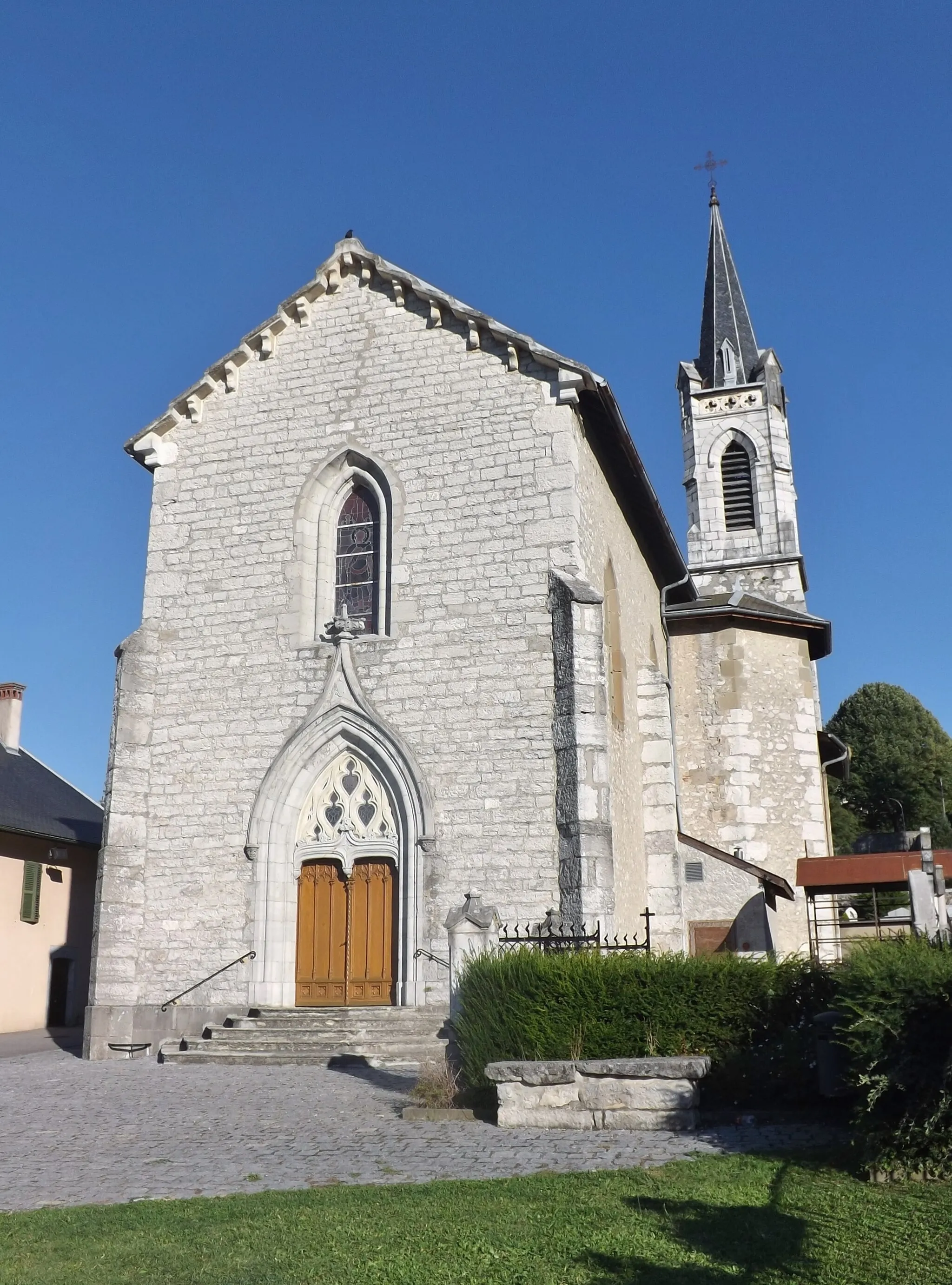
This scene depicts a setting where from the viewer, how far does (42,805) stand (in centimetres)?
2286

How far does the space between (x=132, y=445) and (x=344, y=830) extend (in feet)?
22.0

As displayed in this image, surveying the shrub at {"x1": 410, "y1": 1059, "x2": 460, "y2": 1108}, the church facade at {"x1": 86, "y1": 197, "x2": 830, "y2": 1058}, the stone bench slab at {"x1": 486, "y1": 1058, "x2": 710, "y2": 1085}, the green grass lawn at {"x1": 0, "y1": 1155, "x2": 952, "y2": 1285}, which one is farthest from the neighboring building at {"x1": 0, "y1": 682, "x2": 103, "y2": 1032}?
the green grass lawn at {"x1": 0, "y1": 1155, "x2": 952, "y2": 1285}

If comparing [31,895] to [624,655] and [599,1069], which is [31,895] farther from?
[599,1069]

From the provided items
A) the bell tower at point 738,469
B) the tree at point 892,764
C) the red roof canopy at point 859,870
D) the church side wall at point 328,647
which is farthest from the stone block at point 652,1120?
the tree at point 892,764

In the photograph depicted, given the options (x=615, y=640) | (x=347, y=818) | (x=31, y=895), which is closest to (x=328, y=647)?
(x=347, y=818)

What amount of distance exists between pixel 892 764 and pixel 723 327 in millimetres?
23792

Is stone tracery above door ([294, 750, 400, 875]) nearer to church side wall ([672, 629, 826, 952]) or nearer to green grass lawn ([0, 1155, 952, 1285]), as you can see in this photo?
church side wall ([672, 629, 826, 952])

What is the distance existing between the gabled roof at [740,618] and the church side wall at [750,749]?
185 mm

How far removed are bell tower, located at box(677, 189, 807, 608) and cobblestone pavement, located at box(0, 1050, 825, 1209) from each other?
2360 centimetres

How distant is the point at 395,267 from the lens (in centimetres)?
1650

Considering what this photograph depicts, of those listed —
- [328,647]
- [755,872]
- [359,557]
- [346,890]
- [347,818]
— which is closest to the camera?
[346,890]

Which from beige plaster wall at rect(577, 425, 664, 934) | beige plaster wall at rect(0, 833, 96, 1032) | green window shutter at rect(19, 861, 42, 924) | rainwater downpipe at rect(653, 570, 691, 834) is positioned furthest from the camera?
green window shutter at rect(19, 861, 42, 924)

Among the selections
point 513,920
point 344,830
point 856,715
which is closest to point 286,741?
point 344,830

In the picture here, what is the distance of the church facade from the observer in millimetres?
14039
